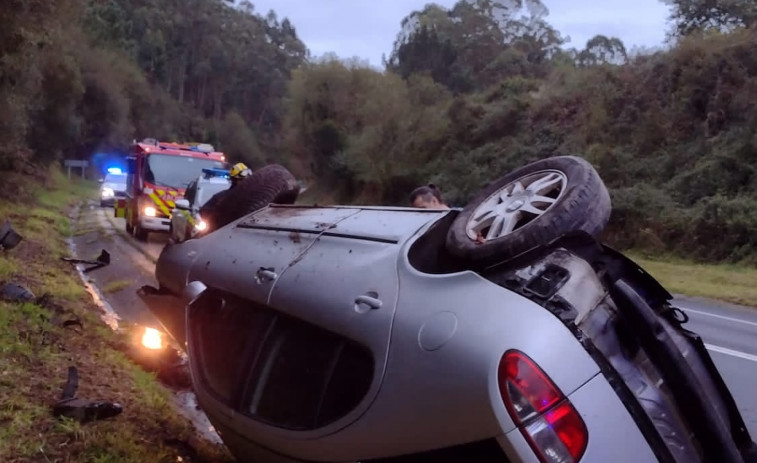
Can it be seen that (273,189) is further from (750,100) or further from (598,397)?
(750,100)

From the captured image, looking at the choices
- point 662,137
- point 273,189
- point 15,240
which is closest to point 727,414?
point 273,189

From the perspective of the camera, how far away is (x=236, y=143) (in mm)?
79188

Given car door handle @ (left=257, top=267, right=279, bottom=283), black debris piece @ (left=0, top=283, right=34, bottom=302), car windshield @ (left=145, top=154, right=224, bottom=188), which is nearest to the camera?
car door handle @ (left=257, top=267, right=279, bottom=283)

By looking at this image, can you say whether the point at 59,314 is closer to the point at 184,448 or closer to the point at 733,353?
the point at 184,448

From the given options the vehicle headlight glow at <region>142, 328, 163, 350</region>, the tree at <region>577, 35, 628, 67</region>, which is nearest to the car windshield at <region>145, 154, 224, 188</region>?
the vehicle headlight glow at <region>142, 328, 163, 350</region>

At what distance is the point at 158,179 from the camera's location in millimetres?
19312

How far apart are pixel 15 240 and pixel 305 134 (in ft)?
124

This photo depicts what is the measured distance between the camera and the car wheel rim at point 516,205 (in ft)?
11.0

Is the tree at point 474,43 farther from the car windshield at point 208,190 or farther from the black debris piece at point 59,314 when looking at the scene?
the black debris piece at point 59,314

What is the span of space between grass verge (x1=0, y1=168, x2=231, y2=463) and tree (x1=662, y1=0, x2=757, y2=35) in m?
28.3

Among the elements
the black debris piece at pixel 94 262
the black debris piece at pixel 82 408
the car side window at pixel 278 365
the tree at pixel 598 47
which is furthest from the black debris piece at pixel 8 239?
the tree at pixel 598 47

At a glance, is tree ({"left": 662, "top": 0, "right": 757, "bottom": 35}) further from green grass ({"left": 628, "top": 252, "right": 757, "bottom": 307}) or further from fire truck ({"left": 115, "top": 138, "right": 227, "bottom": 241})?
fire truck ({"left": 115, "top": 138, "right": 227, "bottom": 241})

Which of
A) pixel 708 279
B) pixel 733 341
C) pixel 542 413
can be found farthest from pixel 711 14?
pixel 542 413

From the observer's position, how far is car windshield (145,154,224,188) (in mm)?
19297
